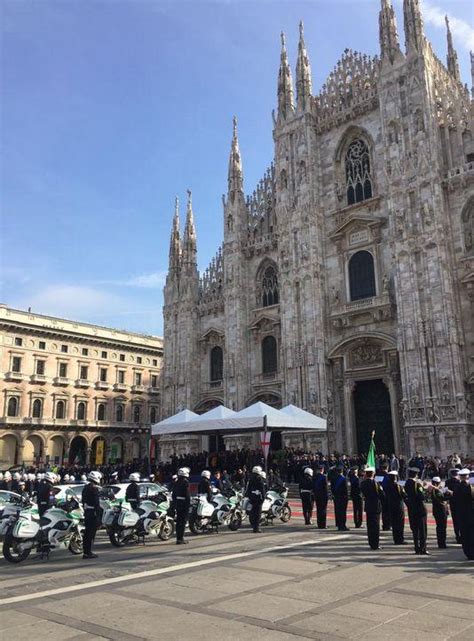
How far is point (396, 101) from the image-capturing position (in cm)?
2848

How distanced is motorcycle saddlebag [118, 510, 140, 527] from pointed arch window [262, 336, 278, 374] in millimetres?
21098

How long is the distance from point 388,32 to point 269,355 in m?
18.7

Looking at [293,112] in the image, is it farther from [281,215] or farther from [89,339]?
[89,339]

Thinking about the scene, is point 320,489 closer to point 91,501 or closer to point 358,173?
point 91,501

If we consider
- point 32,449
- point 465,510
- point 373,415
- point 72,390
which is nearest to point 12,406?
point 32,449

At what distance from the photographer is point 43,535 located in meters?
→ 10.7

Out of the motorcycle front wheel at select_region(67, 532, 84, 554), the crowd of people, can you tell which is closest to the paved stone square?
the motorcycle front wheel at select_region(67, 532, 84, 554)

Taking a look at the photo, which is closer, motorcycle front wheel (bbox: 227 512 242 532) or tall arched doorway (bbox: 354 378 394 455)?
motorcycle front wheel (bbox: 227 512 242 532)

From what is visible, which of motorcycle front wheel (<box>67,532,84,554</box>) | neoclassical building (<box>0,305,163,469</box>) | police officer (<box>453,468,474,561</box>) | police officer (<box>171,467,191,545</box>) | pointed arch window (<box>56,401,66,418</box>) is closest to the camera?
police officer (<box>453,468,474,561</box>)

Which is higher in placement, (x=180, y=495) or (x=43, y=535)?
(x=180, y=495)

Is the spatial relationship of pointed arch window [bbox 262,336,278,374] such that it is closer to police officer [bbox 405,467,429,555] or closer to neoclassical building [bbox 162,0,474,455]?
neoclassical building [bbox 162,0,474,455]

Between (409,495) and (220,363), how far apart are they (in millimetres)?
26080

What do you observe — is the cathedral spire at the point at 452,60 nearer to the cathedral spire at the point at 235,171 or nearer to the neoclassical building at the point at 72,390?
the cathedral spire at the point at 235,171

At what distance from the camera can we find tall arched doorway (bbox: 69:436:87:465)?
5097cm
